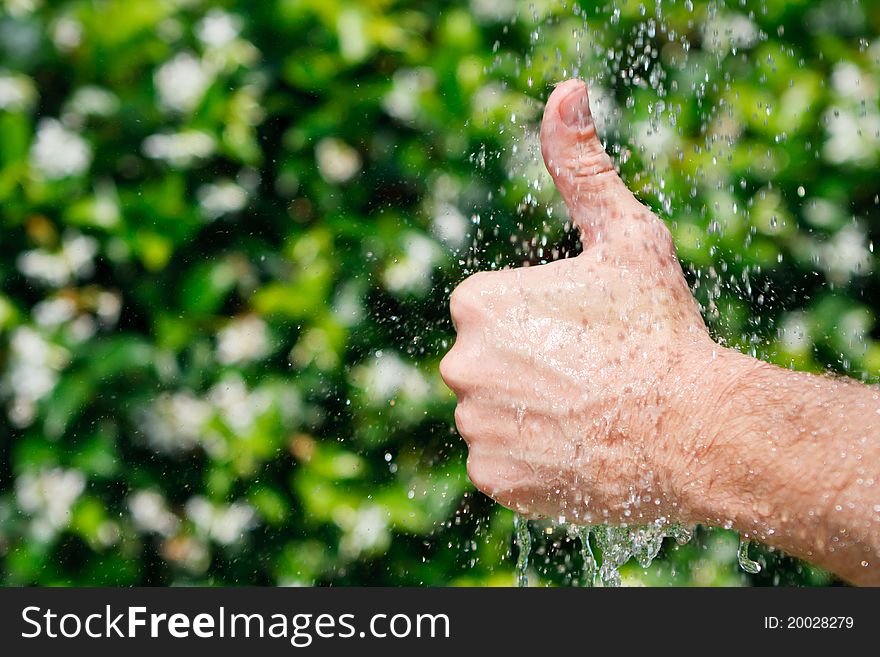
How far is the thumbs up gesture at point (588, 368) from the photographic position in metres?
0.92

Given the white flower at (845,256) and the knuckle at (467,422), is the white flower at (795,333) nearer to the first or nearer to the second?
the white flower at (845,256)

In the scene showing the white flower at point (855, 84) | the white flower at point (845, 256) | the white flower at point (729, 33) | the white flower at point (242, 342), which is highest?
the white flower at point (729, 33)

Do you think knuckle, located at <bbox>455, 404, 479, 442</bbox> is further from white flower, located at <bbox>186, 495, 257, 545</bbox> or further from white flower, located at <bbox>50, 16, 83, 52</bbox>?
white flower, located at <bbox>50, 16, 83, 52</bbox>

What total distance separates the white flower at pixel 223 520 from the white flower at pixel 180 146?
1.73 feet

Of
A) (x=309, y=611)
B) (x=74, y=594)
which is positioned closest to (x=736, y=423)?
(x=309, y=611)

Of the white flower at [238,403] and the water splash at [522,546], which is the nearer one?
the water splash at [522,546]

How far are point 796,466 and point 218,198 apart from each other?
93 centimetres

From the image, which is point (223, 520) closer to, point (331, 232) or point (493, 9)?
point (331, 232)

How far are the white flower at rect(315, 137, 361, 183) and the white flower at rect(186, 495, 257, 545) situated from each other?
53 centimetres

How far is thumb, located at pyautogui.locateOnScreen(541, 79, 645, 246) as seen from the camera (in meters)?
0.96

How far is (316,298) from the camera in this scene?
55.3 inches

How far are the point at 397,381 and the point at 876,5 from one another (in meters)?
0.92

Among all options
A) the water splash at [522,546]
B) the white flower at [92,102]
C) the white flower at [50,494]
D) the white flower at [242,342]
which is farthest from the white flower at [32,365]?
the water splash at [522,546]

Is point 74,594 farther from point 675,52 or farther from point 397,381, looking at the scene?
point 675,52
